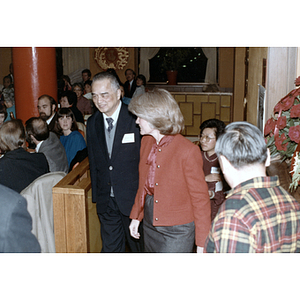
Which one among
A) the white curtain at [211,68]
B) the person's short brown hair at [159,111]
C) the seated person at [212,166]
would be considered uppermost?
the white curtain at [211,68]

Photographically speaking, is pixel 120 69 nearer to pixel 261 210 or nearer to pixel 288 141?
pixel 288 141

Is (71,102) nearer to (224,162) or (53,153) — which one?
(53,153)

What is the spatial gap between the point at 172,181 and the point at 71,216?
1000mm

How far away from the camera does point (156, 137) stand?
219 centimetres

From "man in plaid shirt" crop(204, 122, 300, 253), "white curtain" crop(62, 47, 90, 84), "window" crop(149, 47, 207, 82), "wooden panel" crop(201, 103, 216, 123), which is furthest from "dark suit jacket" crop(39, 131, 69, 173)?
"window" crop(149, 47, 207, 82)

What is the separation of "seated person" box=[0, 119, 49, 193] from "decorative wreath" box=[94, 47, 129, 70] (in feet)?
28.2

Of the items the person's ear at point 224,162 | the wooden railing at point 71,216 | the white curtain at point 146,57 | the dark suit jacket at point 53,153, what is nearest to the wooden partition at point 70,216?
the wooden railing at point 71,216

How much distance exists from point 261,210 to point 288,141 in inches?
44.0

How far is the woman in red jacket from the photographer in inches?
80.6

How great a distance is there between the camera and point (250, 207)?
4.00 feet

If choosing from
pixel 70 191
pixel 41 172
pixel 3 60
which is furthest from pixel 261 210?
pixel 3 60

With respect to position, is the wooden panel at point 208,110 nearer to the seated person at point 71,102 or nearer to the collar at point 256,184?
the seated person at point 71,102

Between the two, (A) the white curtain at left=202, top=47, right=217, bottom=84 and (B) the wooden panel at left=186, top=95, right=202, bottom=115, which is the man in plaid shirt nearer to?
(B) the wooden panel at left=186, top=95, right=202, bottom=115

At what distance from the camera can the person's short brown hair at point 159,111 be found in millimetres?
2098
